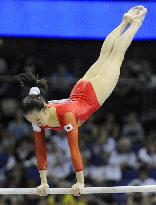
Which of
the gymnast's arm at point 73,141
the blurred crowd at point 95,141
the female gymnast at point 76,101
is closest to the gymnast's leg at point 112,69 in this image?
the female gymnast at point 76,101

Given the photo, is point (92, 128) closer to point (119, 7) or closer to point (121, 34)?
point (119, 7)

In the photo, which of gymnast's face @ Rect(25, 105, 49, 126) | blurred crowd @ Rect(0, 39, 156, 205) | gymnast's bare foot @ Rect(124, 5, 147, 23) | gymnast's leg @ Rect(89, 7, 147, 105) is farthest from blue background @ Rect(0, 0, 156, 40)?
gymnast's face @ Rect(25, 105, 49, 126)

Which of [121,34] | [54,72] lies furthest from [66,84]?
[121,34]

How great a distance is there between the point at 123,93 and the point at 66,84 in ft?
3.09

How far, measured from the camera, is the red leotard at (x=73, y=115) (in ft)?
15.0

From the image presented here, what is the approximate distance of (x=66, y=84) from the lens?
27.6 ft

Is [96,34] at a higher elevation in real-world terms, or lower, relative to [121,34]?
higher

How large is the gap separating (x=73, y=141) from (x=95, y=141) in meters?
3.74

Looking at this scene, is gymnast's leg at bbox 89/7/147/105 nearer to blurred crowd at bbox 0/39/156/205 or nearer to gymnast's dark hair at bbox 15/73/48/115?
gymnast's dark hair at bbox 15/73/48/115

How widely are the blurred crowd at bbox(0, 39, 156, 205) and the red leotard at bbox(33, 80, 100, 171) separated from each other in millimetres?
2654

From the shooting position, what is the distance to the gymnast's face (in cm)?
456

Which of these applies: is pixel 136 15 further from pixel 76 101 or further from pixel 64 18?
pixel 64 18

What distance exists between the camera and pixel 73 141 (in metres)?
4.57

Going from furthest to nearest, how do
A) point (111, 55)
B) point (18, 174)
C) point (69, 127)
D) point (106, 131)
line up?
point (106, 131) < point (18, 174) < point (111, 55) < point (69, 127)
